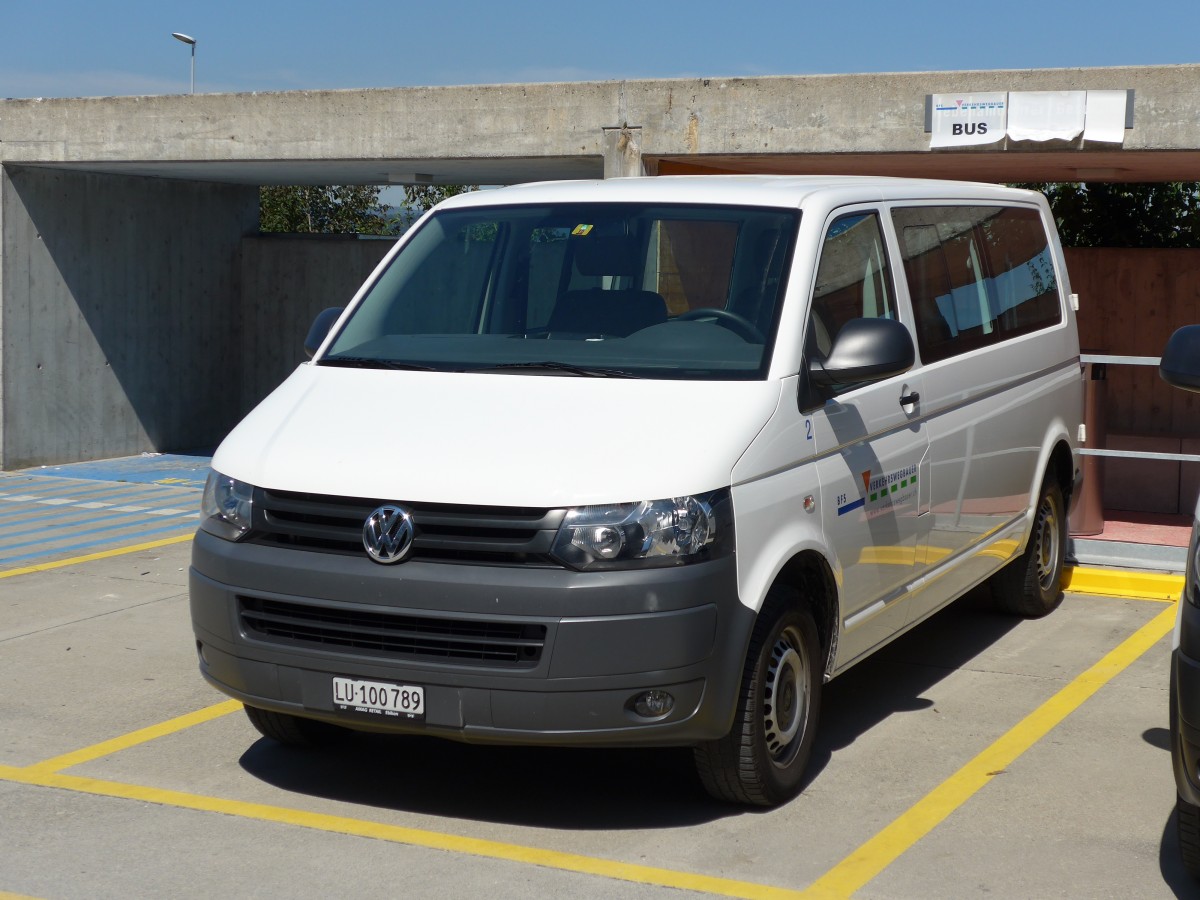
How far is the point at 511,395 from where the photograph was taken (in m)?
5.00

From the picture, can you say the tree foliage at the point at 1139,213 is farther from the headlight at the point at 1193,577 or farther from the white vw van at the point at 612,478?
the headlight at the point at 1193,577

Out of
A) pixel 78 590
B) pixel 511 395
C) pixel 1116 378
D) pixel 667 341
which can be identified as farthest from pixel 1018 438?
pixel 1116 378

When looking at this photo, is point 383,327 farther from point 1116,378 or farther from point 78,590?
point 1116,378

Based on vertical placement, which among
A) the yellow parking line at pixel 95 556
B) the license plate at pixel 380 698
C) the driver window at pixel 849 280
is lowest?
the yellow parking line at pixel 95 556

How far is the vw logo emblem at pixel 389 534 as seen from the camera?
456 cm

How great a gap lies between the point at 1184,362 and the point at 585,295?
6.92 ft

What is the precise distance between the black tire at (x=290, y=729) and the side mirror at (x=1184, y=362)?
315 cm

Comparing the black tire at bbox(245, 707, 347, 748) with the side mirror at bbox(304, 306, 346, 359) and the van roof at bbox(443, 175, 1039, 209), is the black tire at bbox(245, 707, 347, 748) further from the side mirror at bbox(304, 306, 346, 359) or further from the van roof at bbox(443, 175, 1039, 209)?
the van roof at bbox(443, 175, 1039, 209)

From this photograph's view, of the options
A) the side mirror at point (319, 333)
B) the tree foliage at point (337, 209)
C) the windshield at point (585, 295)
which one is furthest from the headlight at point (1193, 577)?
the tree foliage at point (337, 209)

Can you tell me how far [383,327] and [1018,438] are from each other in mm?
3200

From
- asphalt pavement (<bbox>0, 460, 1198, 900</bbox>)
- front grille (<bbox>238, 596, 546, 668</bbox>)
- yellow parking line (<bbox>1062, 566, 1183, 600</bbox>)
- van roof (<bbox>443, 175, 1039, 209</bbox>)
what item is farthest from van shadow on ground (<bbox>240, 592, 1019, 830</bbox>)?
yellow parking line (<bbox>1062, 566, 1183, 600</bbox>)

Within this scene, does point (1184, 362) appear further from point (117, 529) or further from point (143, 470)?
point (143, 470)

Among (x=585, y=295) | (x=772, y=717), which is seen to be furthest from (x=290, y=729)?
(x=585, y=295)

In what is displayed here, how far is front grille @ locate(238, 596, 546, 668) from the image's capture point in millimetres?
4496
